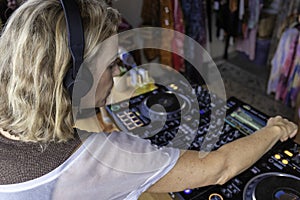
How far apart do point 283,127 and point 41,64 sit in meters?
0.64

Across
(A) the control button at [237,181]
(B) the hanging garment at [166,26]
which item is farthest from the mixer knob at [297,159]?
(B) the hanging garment at [166,26]

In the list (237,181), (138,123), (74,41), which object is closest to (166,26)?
(138,123)

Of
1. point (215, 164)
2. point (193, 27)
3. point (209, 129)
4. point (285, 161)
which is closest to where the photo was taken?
point (215, 164)

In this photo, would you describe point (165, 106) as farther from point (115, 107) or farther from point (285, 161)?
point (285, 161)

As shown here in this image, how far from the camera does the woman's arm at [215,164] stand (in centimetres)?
61

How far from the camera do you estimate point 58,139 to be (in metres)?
0.59

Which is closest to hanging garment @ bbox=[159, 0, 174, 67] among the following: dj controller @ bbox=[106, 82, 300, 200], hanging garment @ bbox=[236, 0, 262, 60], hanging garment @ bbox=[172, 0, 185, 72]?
hanging garment @ bbox=[172, 0, 185, 72]

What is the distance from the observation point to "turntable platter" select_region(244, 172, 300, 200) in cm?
65

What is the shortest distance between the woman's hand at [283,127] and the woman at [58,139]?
25cm

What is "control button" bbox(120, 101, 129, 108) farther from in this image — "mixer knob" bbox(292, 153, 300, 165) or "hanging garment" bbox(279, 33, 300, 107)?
"hanging garment" bbox(279, 33, 300, 107)

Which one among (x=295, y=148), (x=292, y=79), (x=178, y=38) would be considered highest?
(x=295, y=148)

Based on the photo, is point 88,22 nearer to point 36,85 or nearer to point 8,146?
point 36,85

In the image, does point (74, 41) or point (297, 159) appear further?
point (297, 159)

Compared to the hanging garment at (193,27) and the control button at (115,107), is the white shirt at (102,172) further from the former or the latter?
the hanging garment at (193,27)
